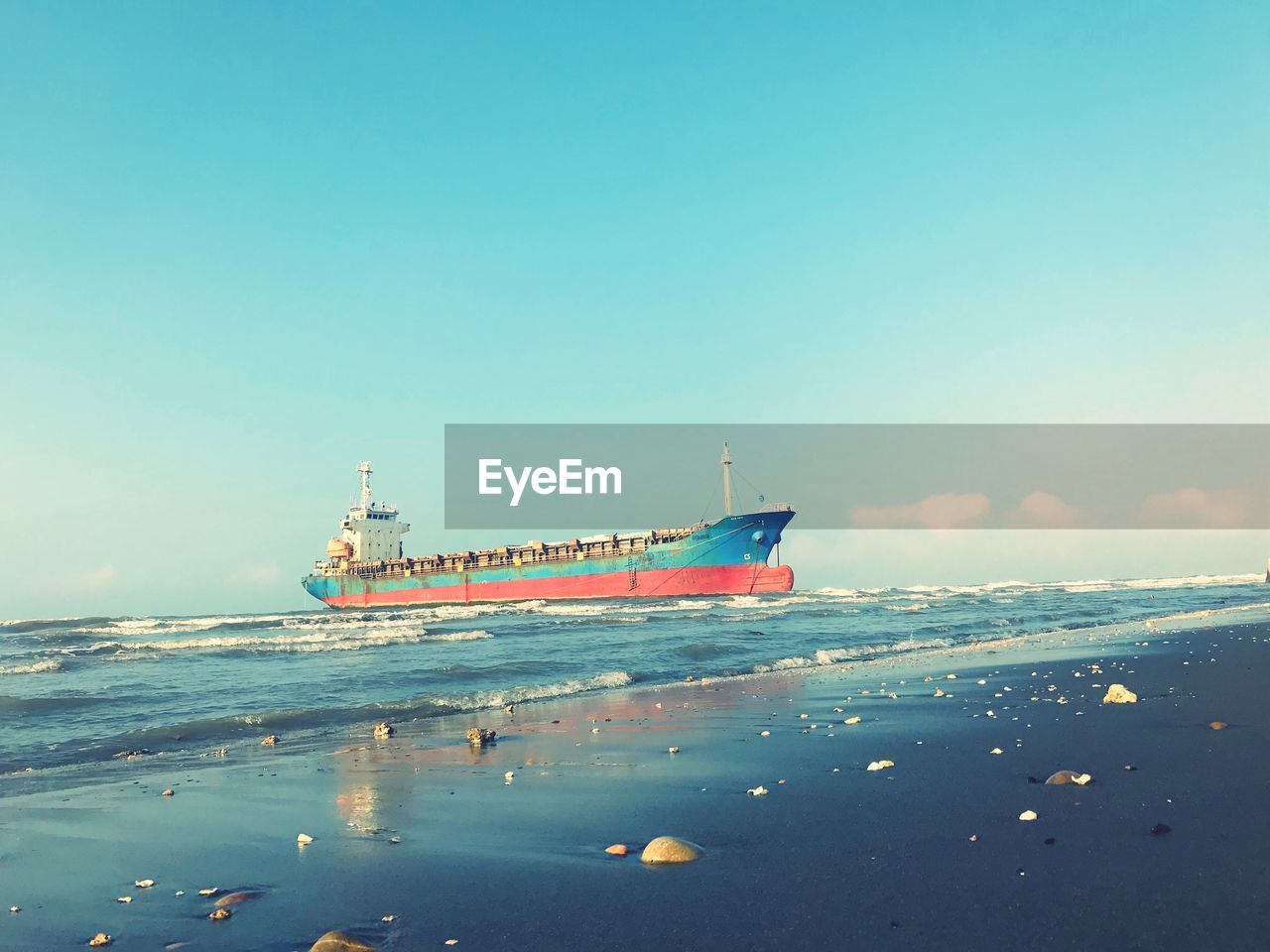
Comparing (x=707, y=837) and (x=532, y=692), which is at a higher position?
(x=707, y=837)

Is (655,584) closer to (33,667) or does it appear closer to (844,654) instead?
(844,654)

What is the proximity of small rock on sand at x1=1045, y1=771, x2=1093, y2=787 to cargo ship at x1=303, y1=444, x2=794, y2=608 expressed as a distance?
1910 inches

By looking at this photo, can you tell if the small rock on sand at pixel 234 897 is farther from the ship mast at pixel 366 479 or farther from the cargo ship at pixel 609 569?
the ship mast at pixel 366 479

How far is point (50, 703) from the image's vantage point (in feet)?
42.2

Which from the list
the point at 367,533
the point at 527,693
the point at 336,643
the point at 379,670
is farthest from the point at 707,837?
the point at 367,533

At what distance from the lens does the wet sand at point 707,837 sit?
3.19 metres

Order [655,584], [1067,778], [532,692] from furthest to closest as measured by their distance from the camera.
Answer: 1. [655,584]
2. [532,692]
3. [1067,778]

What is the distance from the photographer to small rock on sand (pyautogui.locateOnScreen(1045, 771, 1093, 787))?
510cm

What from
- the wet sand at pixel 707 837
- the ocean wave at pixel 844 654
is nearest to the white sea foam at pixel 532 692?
the ocean wave at pixel 844 654

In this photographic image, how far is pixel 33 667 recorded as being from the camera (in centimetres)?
2045

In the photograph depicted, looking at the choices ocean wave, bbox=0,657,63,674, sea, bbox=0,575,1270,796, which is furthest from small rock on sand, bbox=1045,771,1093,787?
ocean wave, bbox=0,657,63,674

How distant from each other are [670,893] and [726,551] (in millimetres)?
51163

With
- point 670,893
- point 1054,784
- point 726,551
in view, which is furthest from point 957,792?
point 726,551

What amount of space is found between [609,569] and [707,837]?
51484 mm
